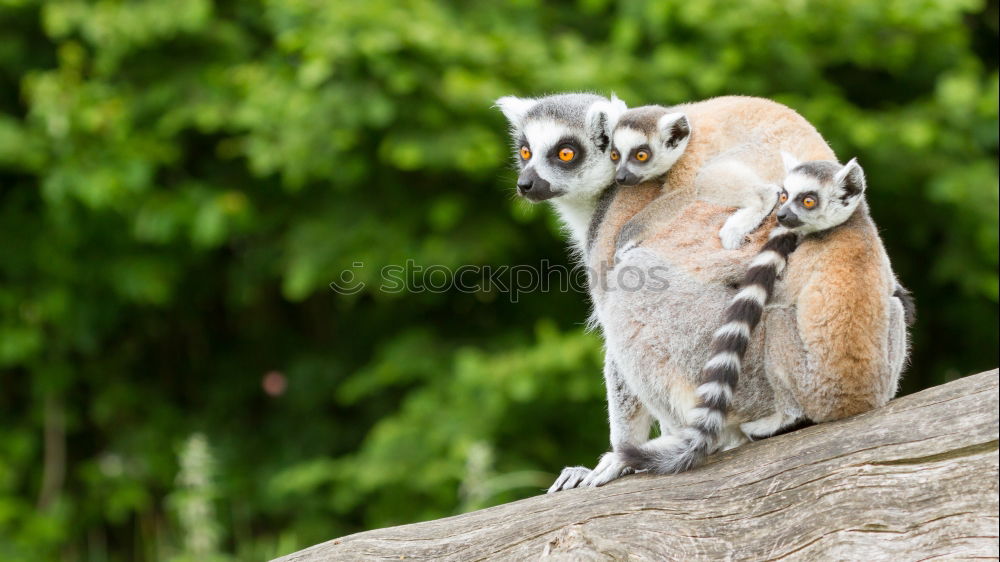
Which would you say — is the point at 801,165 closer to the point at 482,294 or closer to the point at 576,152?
the point at 576,152

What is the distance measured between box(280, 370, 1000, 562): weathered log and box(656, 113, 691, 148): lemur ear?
1.27 m

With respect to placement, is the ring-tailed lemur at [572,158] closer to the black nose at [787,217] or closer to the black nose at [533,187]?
the black nose at [533,187]

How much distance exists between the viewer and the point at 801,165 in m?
3.29

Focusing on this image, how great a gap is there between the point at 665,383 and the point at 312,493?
432 centimetres

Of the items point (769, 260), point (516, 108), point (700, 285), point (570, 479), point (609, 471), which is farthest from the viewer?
point (516, 108)

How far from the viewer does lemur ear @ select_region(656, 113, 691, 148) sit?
375 centimetres

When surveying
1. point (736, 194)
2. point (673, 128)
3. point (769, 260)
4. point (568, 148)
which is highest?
point (568, 148)

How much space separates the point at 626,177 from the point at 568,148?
1.59 ft

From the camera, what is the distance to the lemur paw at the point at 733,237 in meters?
3.38

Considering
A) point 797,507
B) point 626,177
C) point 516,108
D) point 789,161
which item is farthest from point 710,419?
point 516,108

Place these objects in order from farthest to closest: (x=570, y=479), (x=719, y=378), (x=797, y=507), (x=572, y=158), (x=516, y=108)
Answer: (x=516, y=108) < (x=572, y=158) < (x=570, y=479) < (x=719, y=378) < (x=797, y=507)

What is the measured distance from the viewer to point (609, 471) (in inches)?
135

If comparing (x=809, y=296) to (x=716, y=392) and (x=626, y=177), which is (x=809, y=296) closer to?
(x=716, y=392)

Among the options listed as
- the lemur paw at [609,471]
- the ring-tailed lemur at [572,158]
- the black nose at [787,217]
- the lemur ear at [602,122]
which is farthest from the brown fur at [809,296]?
the lemur ear at [602,122]
